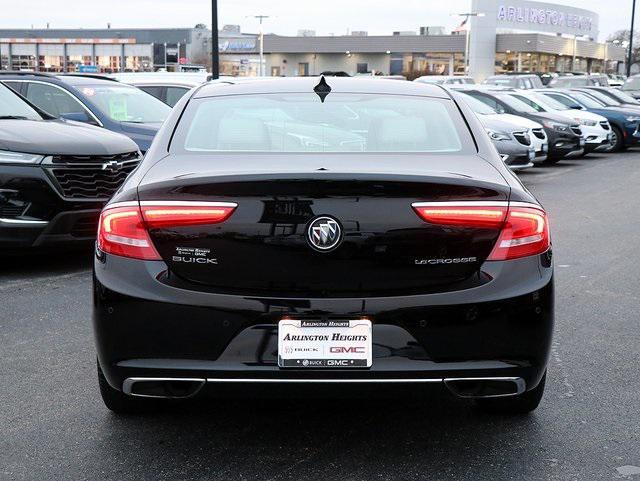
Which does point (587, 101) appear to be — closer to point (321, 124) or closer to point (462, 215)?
point (321, 124)

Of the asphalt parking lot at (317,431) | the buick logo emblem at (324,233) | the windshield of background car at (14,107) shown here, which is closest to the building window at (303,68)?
the windshield of background car at (14,107)

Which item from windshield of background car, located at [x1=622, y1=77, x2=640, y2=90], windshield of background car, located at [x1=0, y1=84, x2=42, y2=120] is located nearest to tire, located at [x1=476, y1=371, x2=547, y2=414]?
windshield of background car, located at [x1=0, y1=84, x2=42, y2=120]

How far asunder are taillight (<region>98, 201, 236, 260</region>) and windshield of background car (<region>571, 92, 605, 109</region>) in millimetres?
22153

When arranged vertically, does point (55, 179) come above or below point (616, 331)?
above

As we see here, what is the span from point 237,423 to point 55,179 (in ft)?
12.2

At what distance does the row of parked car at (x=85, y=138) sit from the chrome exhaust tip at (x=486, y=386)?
2402 millimetres

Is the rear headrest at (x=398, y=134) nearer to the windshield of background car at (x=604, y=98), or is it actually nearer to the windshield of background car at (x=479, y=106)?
the windshield of background car at (x=479, y=106)

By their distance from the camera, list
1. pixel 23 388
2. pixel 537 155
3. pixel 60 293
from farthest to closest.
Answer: pixel 537 155, pixel 60 293, pixel 23 388

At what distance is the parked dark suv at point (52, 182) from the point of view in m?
6.79

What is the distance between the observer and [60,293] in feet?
21.1

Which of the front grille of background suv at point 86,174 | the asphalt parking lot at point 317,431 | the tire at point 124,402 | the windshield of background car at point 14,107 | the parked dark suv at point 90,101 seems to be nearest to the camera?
the asphalt parking lot at point 317,431

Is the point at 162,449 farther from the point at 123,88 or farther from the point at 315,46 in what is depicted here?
the point at 315,46

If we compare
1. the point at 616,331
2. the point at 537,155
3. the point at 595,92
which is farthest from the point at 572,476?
the point at 595,92

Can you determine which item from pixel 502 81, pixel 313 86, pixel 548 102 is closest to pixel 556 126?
pixel 548 102
